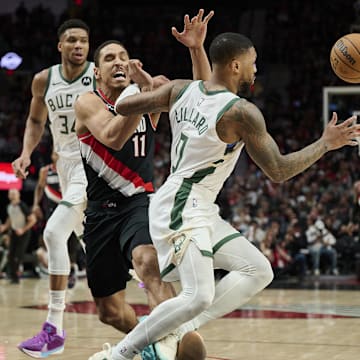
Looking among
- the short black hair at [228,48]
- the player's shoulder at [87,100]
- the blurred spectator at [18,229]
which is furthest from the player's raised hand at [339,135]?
the blurred spectator at [18,229]

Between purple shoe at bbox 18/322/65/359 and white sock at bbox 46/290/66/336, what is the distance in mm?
46

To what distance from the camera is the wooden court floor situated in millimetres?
6504

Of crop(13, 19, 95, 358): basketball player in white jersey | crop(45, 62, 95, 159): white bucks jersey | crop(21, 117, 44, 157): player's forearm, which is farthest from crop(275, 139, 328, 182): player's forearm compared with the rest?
crop(21, 117, 44, 157): player's forearm

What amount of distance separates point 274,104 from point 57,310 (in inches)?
606

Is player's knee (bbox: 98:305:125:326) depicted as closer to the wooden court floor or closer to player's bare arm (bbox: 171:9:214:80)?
the wooden court floor

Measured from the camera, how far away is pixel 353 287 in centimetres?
1346

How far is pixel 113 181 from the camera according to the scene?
566 centimetres

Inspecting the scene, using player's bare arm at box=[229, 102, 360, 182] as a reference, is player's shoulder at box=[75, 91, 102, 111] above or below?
above

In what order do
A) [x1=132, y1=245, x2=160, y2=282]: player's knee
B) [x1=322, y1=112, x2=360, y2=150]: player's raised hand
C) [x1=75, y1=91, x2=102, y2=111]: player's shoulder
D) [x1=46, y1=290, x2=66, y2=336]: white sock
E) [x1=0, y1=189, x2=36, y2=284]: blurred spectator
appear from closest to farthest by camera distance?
[x1=322, y1=112, x2=360, y2=150]: player's raised hand, [x1=132, y1=245, x2=160, y2=282]: player's knee, [x1=75, y1=91, x2=102, y2=111]: player's shoulder, [x1=46, y1=290, x2=66, y2=336]: white sock, [x1=0, y1=189, x2=36, y2=284]: blurred spectator

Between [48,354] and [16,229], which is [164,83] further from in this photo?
[16,229]

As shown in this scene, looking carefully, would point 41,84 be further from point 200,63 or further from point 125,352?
point 125,352

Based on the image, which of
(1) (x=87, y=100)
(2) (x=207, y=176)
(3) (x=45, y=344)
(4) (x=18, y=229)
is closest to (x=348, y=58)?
(1) (x=87, y=100)

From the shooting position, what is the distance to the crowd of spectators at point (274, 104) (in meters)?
15.6

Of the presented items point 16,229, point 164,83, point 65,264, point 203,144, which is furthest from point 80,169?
point 16,229
